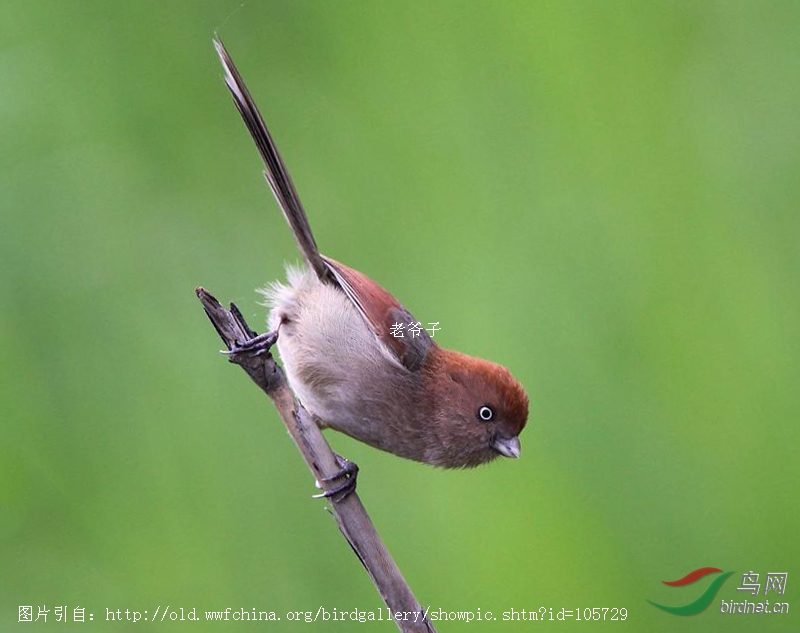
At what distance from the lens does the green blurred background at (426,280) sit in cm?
321

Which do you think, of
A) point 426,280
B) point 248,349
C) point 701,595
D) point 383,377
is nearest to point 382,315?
point 383,377

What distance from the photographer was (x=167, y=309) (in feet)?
11.4

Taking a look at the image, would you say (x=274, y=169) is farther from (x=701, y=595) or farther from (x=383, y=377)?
(x=701, y=595)

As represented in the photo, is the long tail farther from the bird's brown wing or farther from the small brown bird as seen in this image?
the bird's brown wing

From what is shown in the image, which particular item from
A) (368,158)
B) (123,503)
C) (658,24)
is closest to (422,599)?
(123,503)

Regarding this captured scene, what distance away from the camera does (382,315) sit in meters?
3.04

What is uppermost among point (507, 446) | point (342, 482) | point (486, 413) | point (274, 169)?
point (274, 169)

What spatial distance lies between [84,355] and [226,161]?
0.91 metres

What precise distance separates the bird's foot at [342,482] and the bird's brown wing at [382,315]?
1.36ft

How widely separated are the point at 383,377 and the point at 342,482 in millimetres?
540

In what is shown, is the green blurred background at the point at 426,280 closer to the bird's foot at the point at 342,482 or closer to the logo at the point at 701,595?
the logo at the point at 701,595

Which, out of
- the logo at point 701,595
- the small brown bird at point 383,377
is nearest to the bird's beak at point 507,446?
the small brown bird at point 383,377

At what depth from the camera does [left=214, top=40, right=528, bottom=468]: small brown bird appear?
291cm

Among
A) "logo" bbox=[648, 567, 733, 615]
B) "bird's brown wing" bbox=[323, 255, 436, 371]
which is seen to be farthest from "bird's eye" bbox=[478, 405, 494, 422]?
"logo" bbox=[648, 567, 733, 615]
